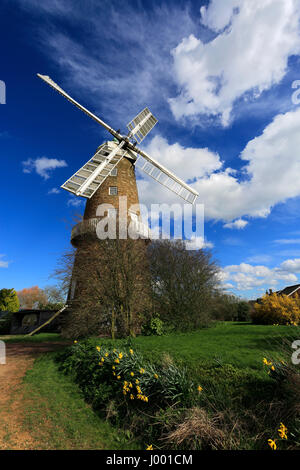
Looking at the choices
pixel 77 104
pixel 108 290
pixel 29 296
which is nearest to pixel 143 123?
pixel 77 104

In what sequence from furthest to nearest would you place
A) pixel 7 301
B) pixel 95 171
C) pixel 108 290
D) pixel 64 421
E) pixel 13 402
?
pixel 7 301, pixel 95 171, pixel 108 290, pixel 13 402, pixel 64 421

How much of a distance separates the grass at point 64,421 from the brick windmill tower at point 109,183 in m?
7.30

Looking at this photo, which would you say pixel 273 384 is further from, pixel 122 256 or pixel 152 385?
pixel 122 256

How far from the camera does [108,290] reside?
11297 mm

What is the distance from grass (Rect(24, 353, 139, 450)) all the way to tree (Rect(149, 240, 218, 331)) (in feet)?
32.4

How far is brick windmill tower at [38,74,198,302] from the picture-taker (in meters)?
15.4

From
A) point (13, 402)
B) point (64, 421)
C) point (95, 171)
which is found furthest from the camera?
point (95, 171)

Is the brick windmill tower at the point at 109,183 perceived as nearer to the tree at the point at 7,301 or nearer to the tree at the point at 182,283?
the tree at the point at 182,283

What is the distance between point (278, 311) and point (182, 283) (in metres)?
7.97

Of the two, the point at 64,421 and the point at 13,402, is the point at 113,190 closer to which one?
the point at 13,402

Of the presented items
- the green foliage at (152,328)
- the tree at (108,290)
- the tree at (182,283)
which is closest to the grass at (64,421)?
the tree at (108,290)

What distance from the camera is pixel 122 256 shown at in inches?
471
